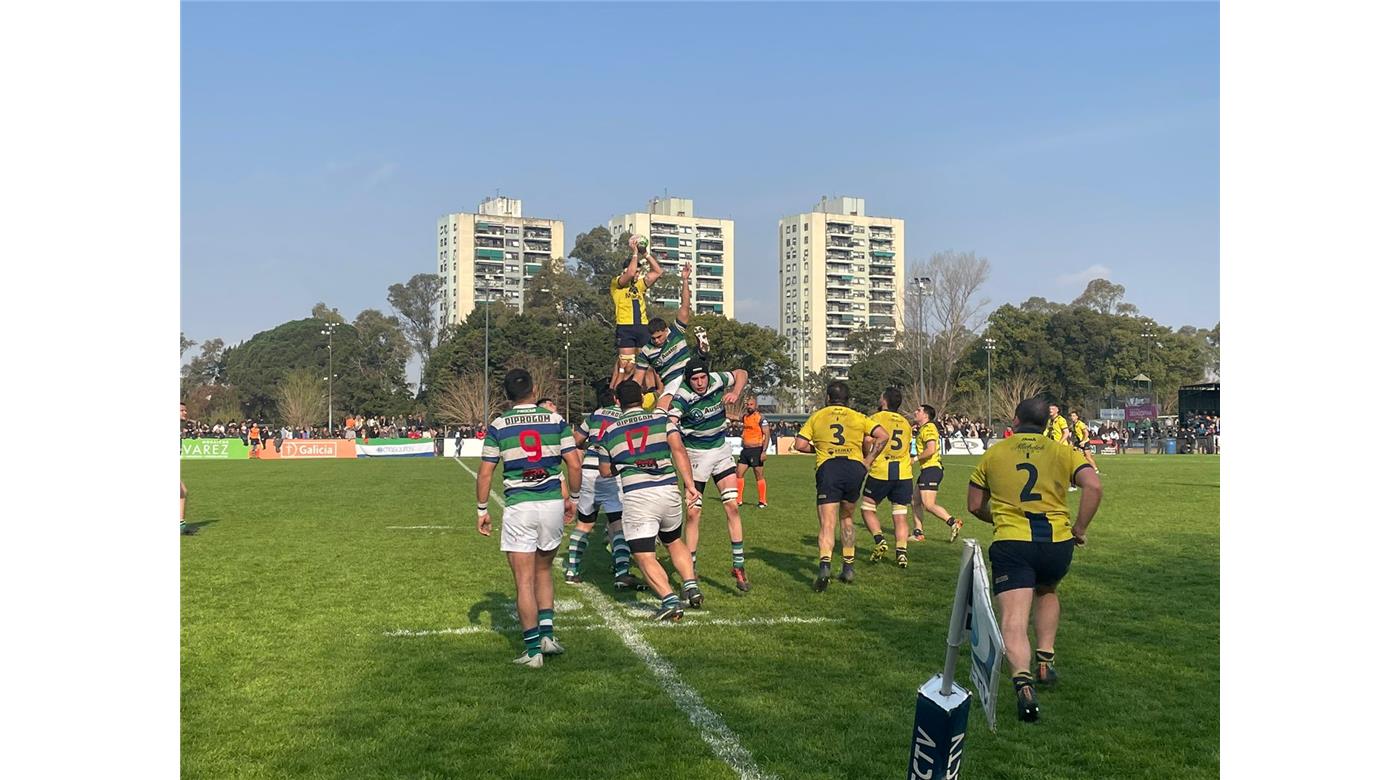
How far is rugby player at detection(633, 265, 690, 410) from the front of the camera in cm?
1166

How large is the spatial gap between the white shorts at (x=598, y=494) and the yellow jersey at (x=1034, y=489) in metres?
5.59

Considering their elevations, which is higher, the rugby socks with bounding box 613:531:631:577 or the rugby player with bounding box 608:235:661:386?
the rugby player with bounding box 608:235:661:386

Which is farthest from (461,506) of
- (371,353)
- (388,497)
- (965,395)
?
(371,353)

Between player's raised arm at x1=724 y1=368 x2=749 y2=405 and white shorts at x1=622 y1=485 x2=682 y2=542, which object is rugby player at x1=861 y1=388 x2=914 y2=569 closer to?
player's raised arm at x1=724 y1=368 x2=749 y2=405

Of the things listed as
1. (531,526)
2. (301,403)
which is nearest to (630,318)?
(531,526)

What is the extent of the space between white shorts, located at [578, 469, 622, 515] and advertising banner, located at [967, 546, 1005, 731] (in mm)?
8751

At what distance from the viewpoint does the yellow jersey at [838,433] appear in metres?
11.3

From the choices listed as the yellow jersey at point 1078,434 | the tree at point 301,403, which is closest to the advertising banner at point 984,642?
the yellow jersey at point 1078,434

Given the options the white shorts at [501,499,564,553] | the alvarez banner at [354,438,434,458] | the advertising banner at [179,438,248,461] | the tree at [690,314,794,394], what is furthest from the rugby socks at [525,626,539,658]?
the tree at [690,314,794,394]

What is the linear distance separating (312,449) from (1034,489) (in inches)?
1856

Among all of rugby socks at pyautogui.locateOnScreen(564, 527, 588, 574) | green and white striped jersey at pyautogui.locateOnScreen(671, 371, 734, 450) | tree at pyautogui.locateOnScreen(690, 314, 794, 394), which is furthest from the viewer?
tree at pyautogui.locateOnScreen(690, 314, 794, 394)

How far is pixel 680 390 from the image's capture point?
1154 cm

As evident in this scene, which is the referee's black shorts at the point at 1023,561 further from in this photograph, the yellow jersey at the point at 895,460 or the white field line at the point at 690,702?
the yellow jersey at the point at 895,460

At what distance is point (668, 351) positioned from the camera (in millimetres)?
12180
